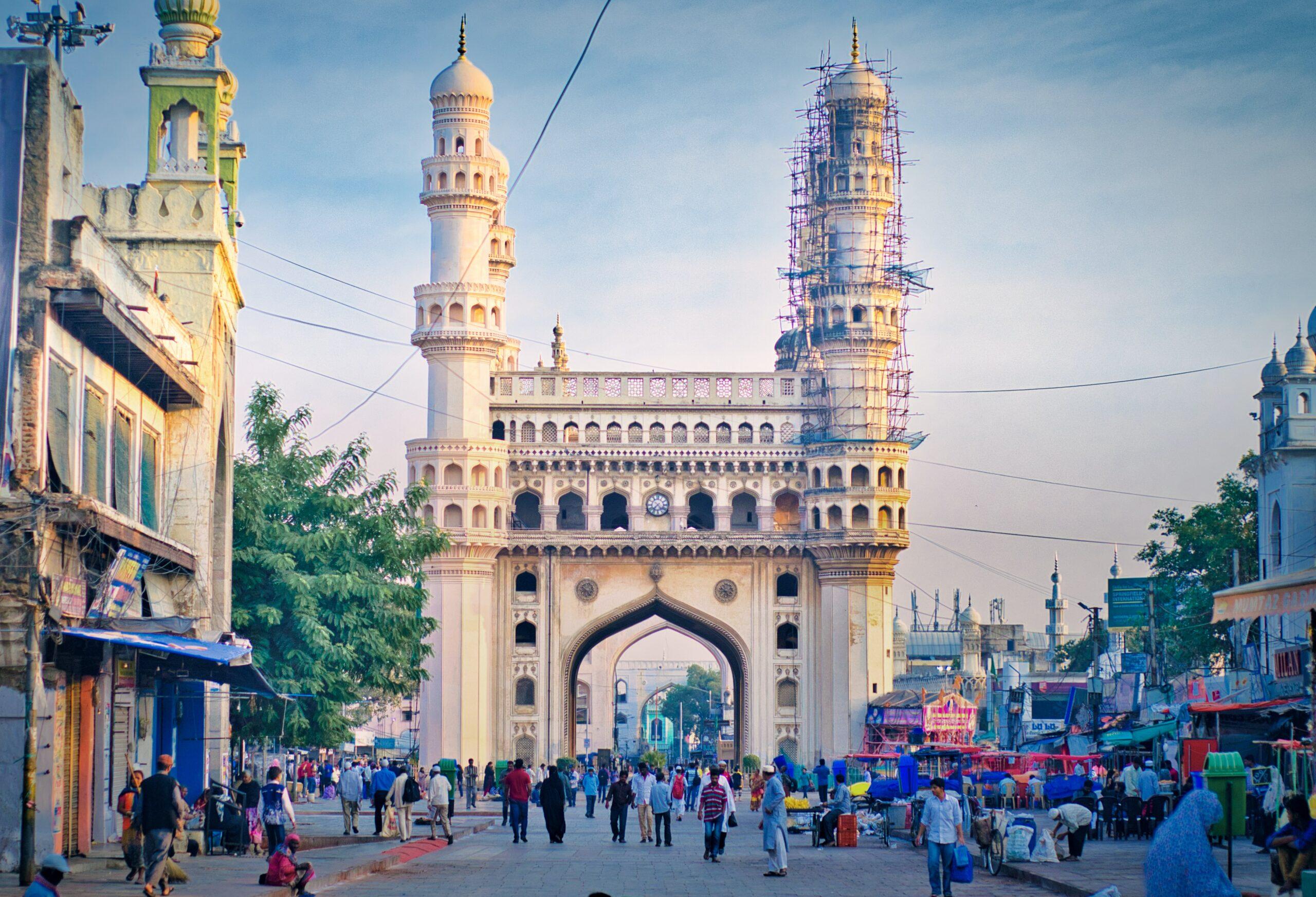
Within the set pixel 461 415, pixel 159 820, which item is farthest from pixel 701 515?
pixel 159 820

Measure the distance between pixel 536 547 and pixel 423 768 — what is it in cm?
677

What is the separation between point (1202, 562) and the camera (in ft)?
156

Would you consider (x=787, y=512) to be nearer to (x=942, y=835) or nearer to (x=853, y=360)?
(x=853, y=360)

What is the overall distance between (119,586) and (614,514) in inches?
1412

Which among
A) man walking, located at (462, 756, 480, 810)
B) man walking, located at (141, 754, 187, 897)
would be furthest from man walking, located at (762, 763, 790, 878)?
man walking, located at (462, 756, 480, 810)

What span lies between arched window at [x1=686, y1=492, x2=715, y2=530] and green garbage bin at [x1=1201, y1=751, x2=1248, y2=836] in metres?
33.5

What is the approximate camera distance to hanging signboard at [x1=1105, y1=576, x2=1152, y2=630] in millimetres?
41938

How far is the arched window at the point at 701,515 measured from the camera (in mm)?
52156

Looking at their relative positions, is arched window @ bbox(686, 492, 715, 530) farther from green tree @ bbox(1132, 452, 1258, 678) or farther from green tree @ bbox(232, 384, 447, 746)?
green tree @ bbox(232, 384, 447, 746)

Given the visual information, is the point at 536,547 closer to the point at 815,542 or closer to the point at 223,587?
the point at 815,542

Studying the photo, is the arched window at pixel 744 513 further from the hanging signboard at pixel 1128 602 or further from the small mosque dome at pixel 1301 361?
the small mosque dome at pixel 1301 361

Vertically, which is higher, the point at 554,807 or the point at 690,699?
the point at 554,807

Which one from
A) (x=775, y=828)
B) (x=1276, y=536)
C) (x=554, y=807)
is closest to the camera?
(x=775, y=828)

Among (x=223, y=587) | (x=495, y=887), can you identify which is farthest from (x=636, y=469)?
(x=495, y=887)
